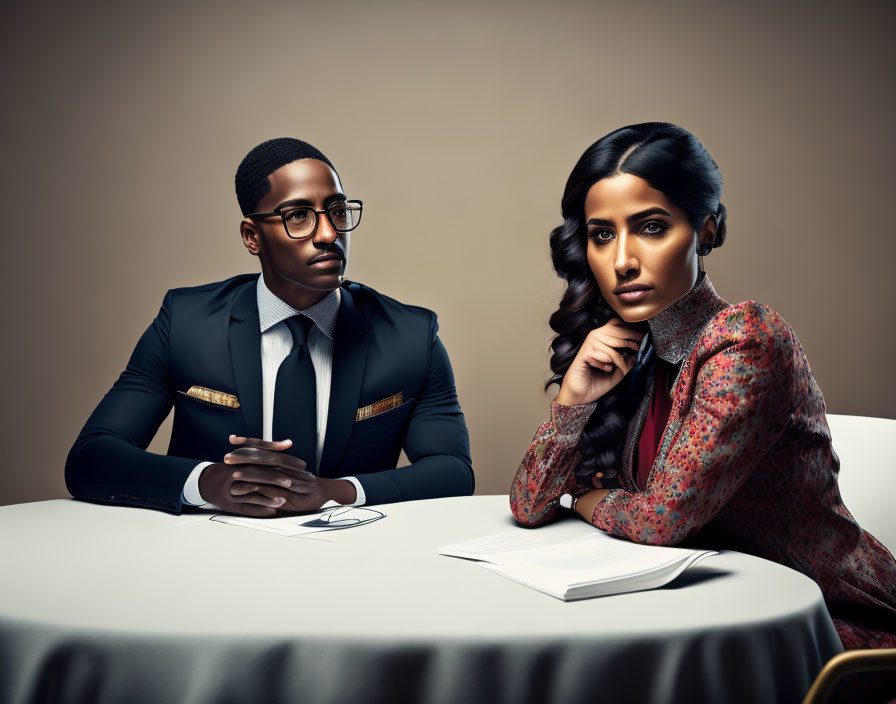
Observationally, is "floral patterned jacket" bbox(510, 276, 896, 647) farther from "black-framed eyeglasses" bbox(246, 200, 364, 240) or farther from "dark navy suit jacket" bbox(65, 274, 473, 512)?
"black-framed eyeglasses" bbox(246, 200, 364, 240)

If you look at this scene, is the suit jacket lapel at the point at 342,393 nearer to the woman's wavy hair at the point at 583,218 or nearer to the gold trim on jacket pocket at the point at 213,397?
the gold trim on jacket pocket at the point at 213,397

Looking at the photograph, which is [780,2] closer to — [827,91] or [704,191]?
[827,91]

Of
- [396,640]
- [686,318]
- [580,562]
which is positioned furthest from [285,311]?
[396,640]

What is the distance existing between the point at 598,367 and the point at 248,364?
107cm

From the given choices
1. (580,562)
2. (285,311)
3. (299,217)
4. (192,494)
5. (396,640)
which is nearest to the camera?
(396,640)

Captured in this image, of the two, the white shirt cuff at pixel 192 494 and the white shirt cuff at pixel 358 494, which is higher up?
the white shirt cuff at pixel 192 494

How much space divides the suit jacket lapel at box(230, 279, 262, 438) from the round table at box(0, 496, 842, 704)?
1.01 meters

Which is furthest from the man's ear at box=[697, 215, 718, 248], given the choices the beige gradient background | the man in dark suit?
the beige gradient background

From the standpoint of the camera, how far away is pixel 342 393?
92.5 inches

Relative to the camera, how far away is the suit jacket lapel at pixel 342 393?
234 centimetres

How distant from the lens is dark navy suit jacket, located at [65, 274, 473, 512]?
2.25 metres

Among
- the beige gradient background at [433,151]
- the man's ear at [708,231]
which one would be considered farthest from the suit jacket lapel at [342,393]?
the beige gradient background at [433,151]

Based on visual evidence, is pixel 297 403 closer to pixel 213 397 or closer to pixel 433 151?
pixel 213 397

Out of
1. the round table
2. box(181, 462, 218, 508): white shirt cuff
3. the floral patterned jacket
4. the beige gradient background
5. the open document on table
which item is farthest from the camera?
the beige gradient background
